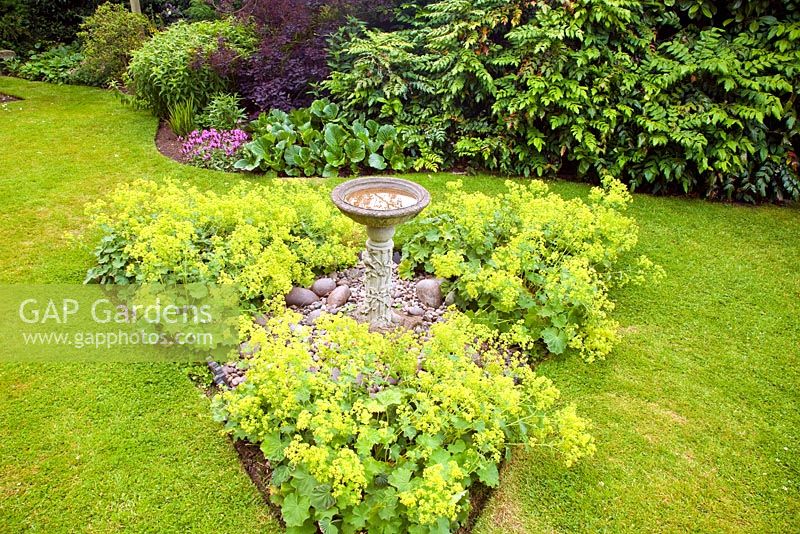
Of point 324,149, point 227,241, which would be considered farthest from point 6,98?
point 227,241

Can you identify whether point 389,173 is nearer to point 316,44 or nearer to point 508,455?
point 316,44

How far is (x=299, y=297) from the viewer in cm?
449

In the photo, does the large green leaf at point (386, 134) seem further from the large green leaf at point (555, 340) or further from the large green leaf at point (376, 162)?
the large green leaf at point (555, 340)

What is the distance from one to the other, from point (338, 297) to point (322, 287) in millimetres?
213

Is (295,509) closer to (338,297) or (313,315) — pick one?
(313,315)

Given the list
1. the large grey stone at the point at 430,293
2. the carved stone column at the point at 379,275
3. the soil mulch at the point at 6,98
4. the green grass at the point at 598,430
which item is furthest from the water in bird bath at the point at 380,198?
the soil mulch at the point at 6,98

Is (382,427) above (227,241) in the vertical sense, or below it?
below

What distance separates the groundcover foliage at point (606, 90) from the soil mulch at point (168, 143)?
7.61 ft

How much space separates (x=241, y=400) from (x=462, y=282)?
218 centimetres

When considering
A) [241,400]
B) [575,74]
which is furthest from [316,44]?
[241,400]

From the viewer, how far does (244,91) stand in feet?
26.7

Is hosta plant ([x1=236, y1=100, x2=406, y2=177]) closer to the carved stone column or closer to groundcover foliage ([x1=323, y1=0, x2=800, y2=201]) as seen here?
groundcover foliage ([x1=323, y1=0, x2=800, y2=201])

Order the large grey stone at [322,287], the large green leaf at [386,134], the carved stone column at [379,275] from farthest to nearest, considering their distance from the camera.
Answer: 1. the large green leaf at [386,134]
2. the large grey stone at [322,287]
3. the carved stone column at [379,275]

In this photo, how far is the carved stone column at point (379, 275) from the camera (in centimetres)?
389
